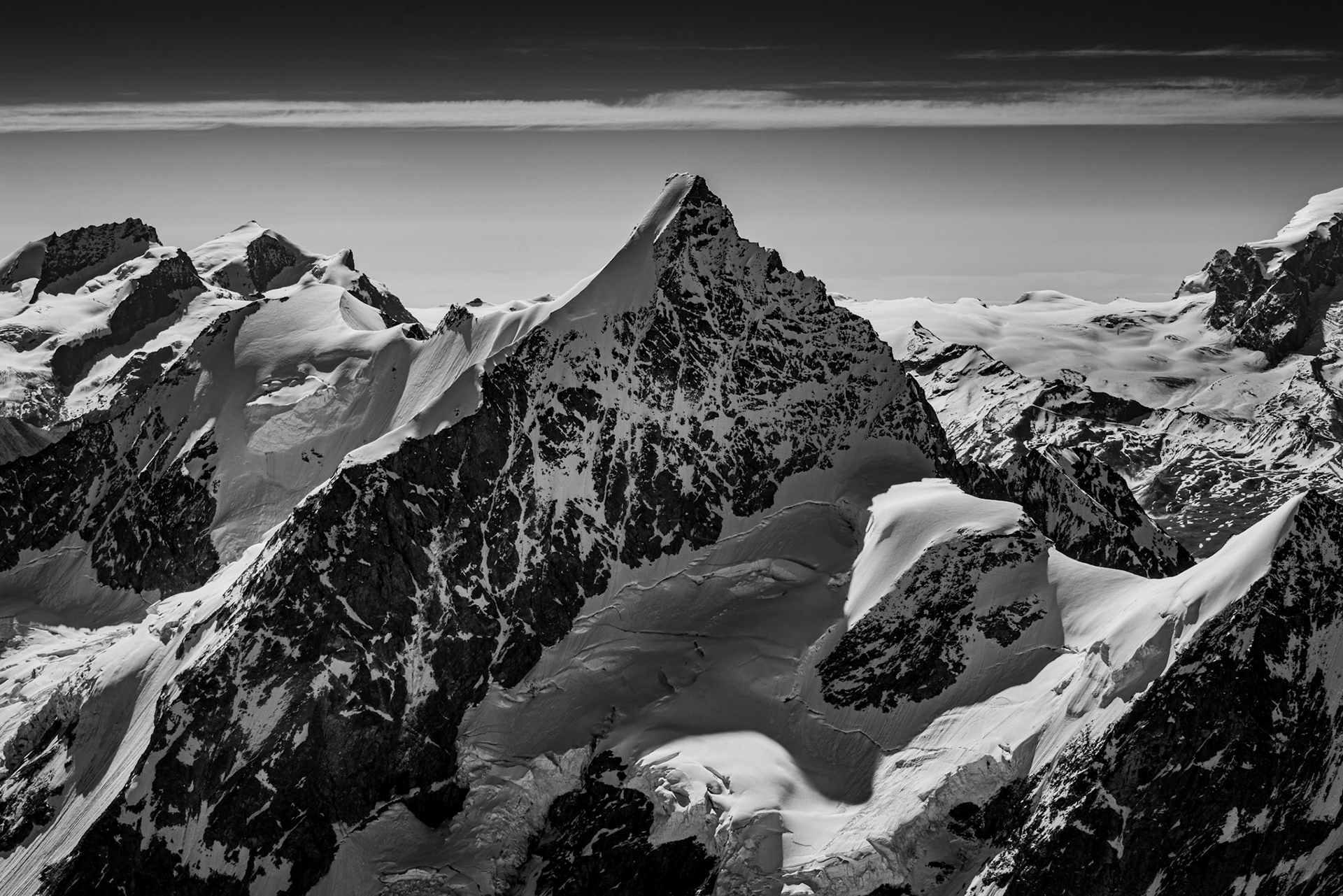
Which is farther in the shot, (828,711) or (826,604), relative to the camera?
(826,604)

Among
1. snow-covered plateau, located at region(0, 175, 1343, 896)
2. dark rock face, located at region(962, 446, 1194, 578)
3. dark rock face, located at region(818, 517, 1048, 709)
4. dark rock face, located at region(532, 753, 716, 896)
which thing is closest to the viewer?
snow-covered plateau, located at region(0, 175, 1343, 896)

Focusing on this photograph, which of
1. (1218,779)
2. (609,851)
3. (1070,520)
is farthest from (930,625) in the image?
(1070,520)

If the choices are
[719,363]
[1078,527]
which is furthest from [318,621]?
[1078,527]

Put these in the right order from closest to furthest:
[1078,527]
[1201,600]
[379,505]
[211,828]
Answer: [1201,600], [211,828], [379,505], [1078,527]

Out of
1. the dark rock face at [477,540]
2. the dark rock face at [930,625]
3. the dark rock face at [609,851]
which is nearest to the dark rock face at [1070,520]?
the dark rock face at [477,540]

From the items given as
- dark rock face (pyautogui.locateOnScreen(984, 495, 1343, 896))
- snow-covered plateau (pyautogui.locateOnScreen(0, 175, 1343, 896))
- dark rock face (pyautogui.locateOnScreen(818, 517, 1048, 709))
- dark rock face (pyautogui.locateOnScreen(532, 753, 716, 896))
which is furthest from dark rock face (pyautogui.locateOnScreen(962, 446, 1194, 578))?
dark rock face (pyautogui.locateOnScreen(532, 753, 716, 896))

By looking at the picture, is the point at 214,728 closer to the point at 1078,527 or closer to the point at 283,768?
the point at 283,768

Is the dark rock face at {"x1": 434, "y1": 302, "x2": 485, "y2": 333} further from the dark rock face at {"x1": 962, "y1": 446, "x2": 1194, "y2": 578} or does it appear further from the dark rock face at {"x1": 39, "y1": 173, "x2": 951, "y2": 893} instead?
the dark rock face at {"x1": 962, "y1": 446, "x2": 1194, "y2": 578}
